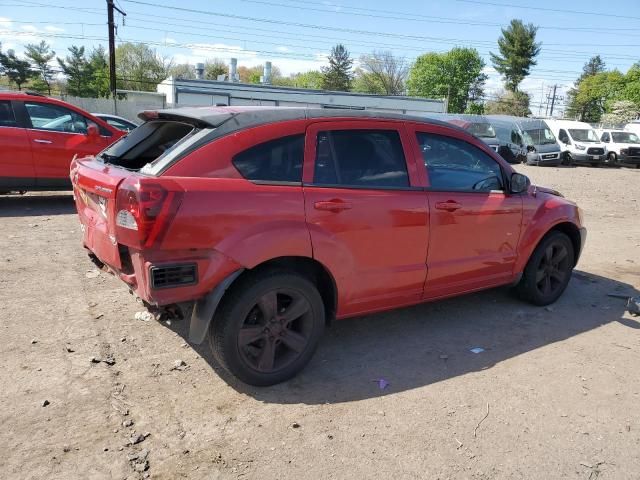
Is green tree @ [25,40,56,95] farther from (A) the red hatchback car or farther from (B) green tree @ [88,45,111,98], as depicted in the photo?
(A) the red hatchback car

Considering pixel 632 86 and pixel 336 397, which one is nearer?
pixel 336 397

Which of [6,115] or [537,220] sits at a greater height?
[6,115]

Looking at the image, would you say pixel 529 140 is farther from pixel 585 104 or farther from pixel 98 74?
pixel 585 104

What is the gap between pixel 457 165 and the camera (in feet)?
14.6

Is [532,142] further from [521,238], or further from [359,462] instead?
[359,462]

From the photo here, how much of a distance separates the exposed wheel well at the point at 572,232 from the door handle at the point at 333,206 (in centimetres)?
262

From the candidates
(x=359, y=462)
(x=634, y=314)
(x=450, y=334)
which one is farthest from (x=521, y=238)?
(x=359, y=462)

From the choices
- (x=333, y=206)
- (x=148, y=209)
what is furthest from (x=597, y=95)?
(x=148, y=209)

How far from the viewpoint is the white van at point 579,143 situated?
2609 cm

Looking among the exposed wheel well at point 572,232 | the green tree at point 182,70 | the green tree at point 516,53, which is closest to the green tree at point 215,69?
the green tree at point 182,70

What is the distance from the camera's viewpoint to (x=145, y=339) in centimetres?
406

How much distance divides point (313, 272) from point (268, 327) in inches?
19.9

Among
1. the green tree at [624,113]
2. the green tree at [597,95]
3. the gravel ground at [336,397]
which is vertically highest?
the green tree at [597,95]

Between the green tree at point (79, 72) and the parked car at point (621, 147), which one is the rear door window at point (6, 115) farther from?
the green tree at point (79, 72)
